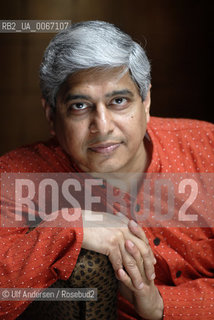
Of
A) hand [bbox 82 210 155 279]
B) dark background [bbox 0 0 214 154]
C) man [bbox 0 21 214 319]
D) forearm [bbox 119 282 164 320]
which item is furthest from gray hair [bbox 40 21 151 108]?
dark background [bbox 0 0 214 154]

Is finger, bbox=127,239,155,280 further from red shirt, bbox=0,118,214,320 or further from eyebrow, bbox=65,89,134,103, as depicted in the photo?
eyebrow, bbox=65,89,134,103

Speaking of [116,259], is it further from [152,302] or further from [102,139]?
[102,139]

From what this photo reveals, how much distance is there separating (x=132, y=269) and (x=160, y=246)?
272 millimetres

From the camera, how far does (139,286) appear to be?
108 cm

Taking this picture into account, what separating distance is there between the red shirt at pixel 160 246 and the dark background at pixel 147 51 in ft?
2.88

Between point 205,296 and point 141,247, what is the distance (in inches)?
10.1

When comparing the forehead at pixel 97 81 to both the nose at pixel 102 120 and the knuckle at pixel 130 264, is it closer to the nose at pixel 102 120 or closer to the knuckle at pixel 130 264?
the nose at pixel 102 120

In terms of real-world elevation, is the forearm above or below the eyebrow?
below

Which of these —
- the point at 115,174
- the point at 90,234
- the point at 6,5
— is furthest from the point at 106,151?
the point at 6,5

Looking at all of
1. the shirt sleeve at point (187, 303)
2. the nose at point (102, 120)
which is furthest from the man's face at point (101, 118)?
the shirt sleeve at point (187, 303)

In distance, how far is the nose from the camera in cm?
116

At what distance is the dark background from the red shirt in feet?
2.88

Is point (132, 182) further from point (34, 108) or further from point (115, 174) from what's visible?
point (34, 108)

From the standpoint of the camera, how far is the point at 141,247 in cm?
107
